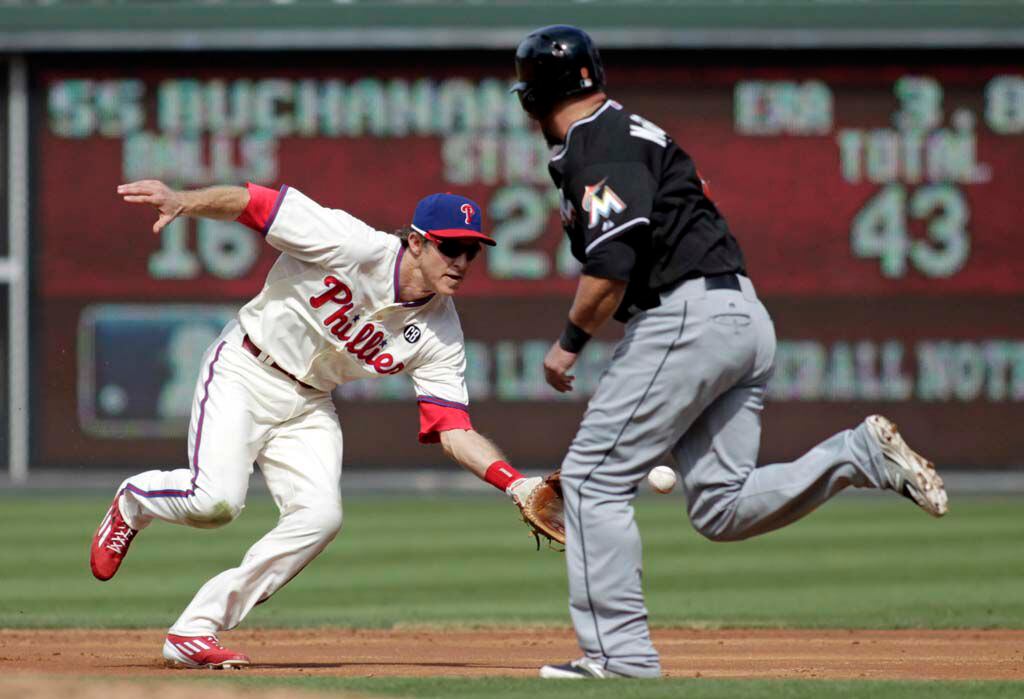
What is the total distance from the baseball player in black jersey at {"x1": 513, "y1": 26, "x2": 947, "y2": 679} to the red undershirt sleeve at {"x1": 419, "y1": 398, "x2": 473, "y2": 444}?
1.17 m

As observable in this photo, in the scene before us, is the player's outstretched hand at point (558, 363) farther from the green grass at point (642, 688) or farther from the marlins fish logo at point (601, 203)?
the green grass at point (642, 688)

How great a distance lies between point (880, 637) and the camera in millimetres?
8039

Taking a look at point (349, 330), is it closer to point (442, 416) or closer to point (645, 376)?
point (442, 416)

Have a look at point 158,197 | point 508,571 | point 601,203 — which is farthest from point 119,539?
point 508,571

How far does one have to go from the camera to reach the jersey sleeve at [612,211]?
513 centimetres

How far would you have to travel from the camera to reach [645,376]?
208 inches

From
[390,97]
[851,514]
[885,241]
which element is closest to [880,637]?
[851,514]

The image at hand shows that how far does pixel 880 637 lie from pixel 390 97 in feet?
29.4

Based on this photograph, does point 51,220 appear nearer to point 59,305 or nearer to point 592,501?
point 59,305

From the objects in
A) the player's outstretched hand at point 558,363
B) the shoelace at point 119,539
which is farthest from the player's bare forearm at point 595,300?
the shoelace at point 119,539

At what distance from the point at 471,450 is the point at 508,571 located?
4.43 metres

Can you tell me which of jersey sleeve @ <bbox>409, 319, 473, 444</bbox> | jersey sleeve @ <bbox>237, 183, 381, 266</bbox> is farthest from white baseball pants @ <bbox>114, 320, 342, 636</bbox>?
jersey sleeve @ <bbox>237, 183, 381, 266</bbox>

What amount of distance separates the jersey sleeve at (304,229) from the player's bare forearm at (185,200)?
0.05 meters

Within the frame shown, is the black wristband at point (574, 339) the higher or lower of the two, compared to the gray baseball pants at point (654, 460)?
higher
